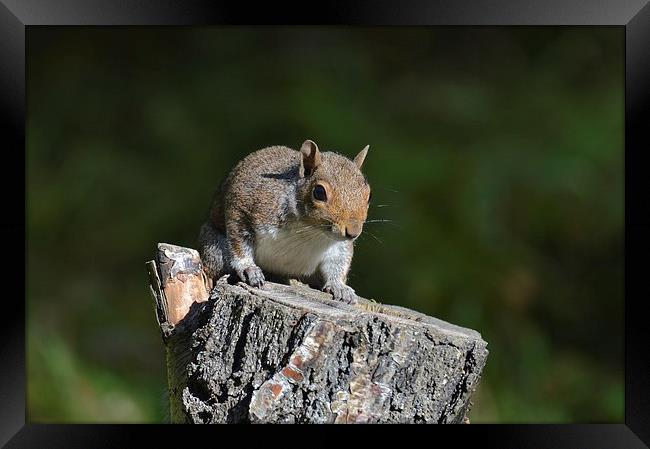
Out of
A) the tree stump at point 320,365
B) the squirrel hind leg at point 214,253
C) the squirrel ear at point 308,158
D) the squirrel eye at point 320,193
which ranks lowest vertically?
the tree stump at point 320,365

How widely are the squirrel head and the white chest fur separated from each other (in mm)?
149

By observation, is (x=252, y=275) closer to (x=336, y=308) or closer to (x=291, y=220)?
(x=291, y=220)

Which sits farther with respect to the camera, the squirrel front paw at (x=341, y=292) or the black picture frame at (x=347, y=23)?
the squirrel front paw at (x=341, y=292)

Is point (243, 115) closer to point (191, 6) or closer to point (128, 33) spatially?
point (128, 33)

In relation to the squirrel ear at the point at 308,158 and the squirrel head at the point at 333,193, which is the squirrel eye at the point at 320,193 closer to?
the squirrel head at the point at 333,193

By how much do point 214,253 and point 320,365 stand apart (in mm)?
1196

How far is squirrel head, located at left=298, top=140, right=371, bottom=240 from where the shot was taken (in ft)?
11.1

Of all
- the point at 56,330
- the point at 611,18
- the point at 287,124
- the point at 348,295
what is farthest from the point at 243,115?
the point at 611,18

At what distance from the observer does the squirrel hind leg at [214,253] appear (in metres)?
3.66

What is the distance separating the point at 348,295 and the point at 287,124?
391cm

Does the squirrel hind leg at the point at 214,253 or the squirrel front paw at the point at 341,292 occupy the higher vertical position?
the squirrel hind leg at the point at 214,253

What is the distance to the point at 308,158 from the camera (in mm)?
3572

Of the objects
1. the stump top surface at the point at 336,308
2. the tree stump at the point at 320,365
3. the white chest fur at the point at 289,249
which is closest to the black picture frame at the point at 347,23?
the tree stump at the point at 320,365

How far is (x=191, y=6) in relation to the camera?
2773 mm
